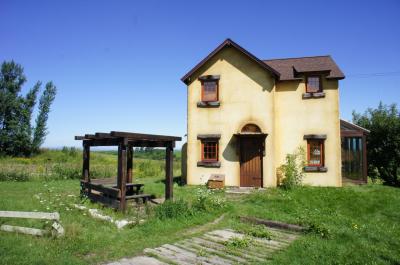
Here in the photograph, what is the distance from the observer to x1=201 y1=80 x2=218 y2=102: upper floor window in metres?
16.5

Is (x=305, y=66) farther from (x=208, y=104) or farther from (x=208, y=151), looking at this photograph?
(x=208, y=151)

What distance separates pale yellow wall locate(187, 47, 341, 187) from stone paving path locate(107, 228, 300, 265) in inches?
337

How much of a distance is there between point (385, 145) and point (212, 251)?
16200mm

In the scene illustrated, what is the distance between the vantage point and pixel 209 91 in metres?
16.6

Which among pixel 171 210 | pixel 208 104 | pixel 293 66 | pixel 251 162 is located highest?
pixel 293 66

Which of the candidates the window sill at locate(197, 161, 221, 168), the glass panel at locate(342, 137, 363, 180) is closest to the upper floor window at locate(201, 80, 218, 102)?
the window sill at locate(197, 161, 221, 168)

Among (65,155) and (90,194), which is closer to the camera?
(90,194)

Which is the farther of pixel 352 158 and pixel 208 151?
pixel 208 151

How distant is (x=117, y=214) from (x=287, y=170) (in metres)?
9.03

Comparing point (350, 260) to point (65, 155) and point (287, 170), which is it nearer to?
point (287, 170)

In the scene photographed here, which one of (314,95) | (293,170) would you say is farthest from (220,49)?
(293,170)

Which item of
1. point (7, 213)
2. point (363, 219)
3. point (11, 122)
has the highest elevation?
point (11, 122)

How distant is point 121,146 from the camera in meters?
9.68

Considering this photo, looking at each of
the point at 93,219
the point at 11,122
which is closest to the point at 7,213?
the point at 93,219
